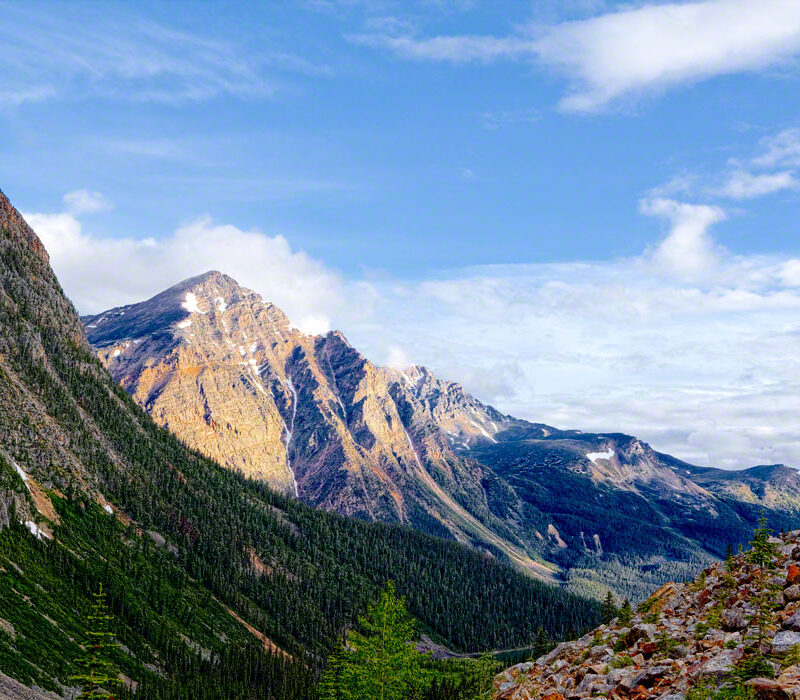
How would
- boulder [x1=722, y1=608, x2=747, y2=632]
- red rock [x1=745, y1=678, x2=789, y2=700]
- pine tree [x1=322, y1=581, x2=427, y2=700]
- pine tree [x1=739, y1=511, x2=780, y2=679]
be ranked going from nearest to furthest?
red rock [x1=745, y1=678, x2=789, y2=700]
pine tree [x1=739, y1=511, x2=780, y2=679]
boulder [x1=722, y1=608, x2=747, y2=632]
pine tree [x1=322, y1=581, x2=427, y2=700]

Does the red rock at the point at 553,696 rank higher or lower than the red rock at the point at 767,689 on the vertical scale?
lower

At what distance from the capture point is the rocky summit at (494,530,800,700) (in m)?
24.1

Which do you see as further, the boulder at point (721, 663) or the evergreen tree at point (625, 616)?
the evergreen tree at point (625, 616)

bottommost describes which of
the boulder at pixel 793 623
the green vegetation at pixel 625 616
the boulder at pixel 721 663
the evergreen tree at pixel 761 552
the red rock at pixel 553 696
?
the red rock at pixel 553 696

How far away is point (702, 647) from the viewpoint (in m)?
28.6

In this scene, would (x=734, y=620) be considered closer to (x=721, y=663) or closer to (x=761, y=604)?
(x=761, y=604)

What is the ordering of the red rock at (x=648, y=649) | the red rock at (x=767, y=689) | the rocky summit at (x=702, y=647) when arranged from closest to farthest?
1. the red rock at (x=767, y=689)
2. the rocky summit at (x=702, y=647)
3. the red rock at (x=648, y=649)

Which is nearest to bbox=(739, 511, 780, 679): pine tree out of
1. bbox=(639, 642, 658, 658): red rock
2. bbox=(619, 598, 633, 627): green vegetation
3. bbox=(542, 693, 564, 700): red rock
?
bbox=(639, 642, 658, 658): red rock

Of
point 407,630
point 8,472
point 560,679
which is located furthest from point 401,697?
point 8,472

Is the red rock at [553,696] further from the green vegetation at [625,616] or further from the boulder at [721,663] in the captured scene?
the green vegetation at [625,616]

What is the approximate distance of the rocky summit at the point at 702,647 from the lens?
24062 mm

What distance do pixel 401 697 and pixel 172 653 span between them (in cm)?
14029

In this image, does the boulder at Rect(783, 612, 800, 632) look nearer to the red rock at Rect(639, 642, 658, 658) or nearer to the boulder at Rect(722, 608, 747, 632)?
the boulder at Rect(722, 608, 747, 632)

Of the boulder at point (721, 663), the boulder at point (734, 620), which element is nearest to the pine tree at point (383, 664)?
the boulder at point (734, 620)
